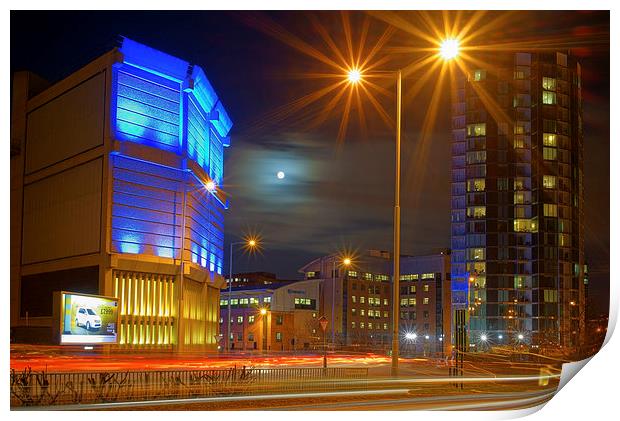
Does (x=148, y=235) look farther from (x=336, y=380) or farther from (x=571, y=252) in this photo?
(x=571, y=252)

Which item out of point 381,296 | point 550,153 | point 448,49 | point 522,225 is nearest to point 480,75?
point 550,153

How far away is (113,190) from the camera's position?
84.4 metres

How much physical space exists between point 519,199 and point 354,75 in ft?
375

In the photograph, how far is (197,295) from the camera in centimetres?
10144

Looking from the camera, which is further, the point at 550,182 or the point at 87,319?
the point at 550,182

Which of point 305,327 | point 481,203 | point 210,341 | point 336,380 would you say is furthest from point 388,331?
point 336,380

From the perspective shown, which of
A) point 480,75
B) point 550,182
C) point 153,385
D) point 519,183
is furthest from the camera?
point 480,75

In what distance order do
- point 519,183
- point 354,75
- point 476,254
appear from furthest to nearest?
point 519,183
point 476,254
point 354,75

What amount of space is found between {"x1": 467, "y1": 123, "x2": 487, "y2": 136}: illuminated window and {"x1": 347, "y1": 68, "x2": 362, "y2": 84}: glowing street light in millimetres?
113936

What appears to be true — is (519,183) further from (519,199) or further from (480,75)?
(480,75)

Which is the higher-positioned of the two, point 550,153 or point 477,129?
point 477,129

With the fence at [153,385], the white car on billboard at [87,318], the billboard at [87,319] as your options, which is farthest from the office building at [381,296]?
the fence at [153,385]

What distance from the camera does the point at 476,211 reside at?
139875mm

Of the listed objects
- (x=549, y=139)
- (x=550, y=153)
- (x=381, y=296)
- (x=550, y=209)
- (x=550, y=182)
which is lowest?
(x=381, y=296)
